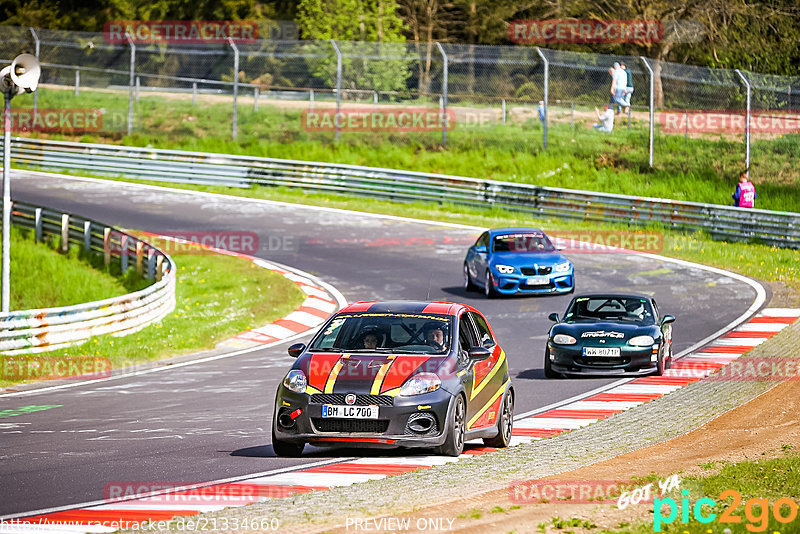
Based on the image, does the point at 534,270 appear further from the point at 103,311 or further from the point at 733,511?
the point at 733,511

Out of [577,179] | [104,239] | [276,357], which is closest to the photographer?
[276,357]

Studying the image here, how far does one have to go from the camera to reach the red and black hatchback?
10164 millimetres

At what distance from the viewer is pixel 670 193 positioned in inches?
1314

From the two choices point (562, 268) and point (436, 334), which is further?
point (562, 268)

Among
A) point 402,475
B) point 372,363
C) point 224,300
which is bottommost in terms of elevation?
point 224,300

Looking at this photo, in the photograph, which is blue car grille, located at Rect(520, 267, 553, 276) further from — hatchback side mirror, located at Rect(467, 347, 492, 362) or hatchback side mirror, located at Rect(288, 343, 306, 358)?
hatchback side mirror, located at Rect(288, 343, 306, 358)

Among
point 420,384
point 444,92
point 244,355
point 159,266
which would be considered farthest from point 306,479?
point 444,92

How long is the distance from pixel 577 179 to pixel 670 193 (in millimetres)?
3133

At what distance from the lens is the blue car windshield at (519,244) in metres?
23.4

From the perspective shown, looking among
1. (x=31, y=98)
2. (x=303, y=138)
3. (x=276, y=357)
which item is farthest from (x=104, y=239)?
(x=31, y=98)

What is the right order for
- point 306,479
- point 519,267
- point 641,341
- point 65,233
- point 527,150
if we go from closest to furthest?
point 306,479 → point 641,341 → point 519,267 → point 65,233 → point 527,150

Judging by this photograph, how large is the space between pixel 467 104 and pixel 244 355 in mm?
20505

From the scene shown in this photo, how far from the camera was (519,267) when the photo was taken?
22.9 meters

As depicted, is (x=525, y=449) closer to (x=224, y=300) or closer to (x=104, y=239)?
(x=224, y=300)
